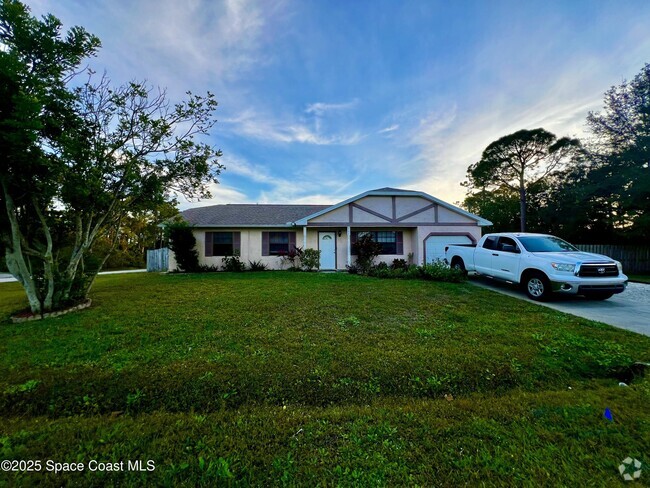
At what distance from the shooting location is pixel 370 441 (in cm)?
192

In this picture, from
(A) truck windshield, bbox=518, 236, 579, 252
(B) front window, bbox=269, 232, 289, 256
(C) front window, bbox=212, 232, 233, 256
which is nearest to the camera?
(A) truck windshield, bbox=518, 236, 579, 252

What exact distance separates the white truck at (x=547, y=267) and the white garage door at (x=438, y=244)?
445cm

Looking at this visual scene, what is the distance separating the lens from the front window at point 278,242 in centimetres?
1345

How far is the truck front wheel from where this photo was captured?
6.28 m

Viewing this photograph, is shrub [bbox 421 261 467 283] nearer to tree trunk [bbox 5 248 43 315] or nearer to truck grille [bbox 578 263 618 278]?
truck grille [bbox 578 263 618 278]

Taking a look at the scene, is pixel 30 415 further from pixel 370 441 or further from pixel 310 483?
pixel 370 441

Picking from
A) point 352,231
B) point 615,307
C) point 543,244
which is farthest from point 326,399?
point 352,231

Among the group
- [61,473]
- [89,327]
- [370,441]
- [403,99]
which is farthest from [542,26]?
[89,327]

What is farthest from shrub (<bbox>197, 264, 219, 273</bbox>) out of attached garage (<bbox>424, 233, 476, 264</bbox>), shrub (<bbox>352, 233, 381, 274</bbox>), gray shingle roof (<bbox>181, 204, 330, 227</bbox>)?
attached garage (<bbox>424, 233, 476, 264</bbox>)

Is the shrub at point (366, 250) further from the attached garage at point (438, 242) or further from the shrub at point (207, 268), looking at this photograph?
the shrub at point (207, 268)

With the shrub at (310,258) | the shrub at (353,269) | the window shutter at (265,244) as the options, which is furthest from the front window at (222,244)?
the shrub at (353,269)

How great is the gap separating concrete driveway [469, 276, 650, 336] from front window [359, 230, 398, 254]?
6.06 meters

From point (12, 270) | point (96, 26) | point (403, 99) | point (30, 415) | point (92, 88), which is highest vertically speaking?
point (403, 99)

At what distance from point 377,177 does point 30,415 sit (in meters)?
15.6
